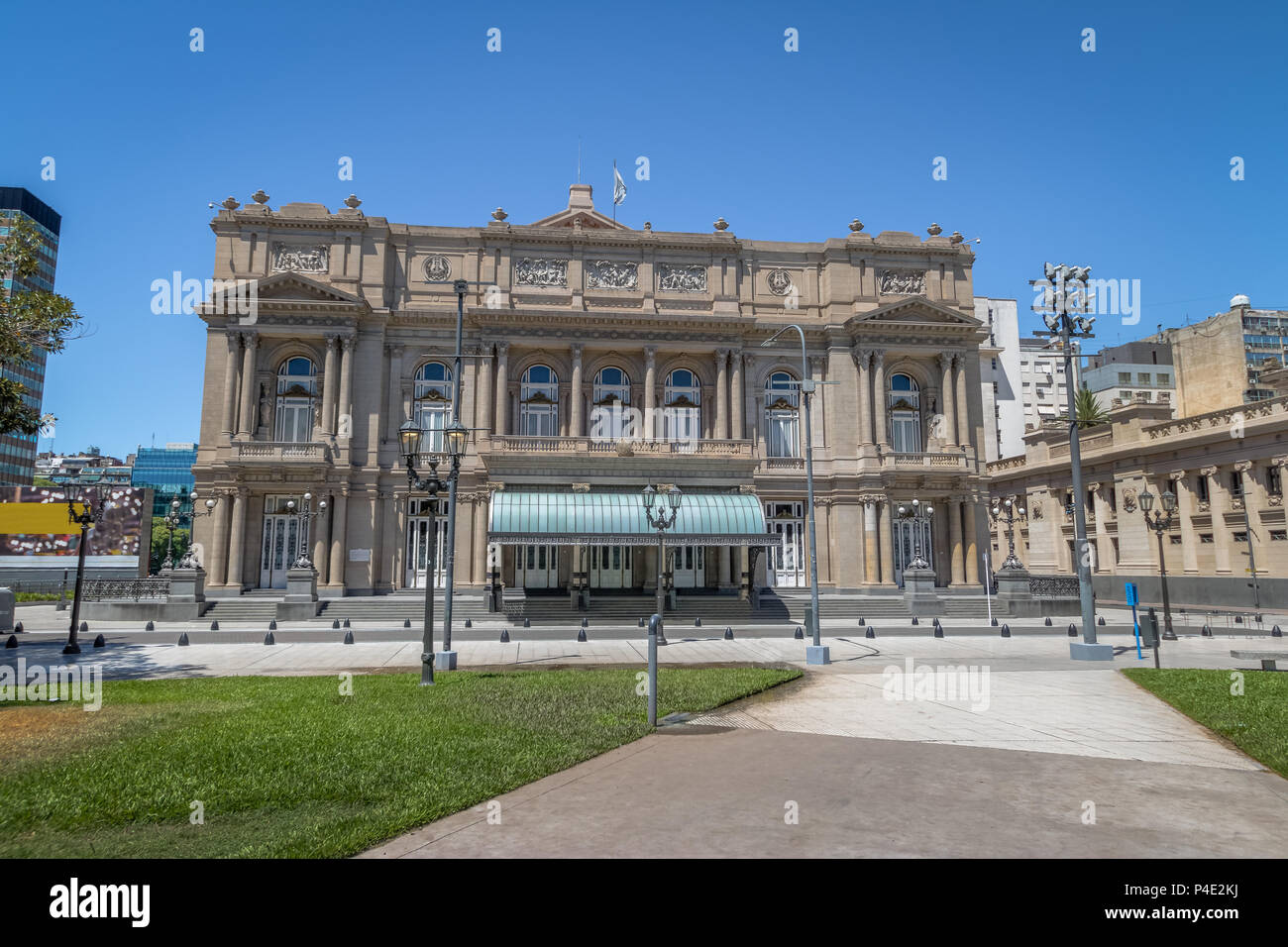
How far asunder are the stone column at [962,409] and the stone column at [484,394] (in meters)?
26.2

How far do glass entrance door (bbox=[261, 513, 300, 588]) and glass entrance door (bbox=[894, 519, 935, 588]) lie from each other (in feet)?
107

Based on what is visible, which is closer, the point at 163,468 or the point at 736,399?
the point at 736,399

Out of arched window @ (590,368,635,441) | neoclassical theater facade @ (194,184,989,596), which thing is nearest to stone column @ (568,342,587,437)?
neoclassical theater facade @ (194,184,989,596)

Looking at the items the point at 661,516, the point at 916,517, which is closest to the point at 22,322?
the point at 661,516

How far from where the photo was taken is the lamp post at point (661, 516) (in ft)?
85.7

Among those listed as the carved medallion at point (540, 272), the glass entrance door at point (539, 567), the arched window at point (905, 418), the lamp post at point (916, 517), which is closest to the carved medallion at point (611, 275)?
the carved medallion at point (540, 272)

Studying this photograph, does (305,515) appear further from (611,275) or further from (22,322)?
(22,322)

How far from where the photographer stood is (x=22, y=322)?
14844 mm

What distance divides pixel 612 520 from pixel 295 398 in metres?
18.9

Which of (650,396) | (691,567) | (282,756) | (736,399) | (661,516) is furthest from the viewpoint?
(736,399)

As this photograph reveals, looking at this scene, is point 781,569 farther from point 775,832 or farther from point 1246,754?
point 775,832

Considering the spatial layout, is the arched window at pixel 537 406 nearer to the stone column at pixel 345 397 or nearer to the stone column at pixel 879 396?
the stone column at pixel 345 397

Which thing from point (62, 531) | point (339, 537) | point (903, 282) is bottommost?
point (339, 537)
